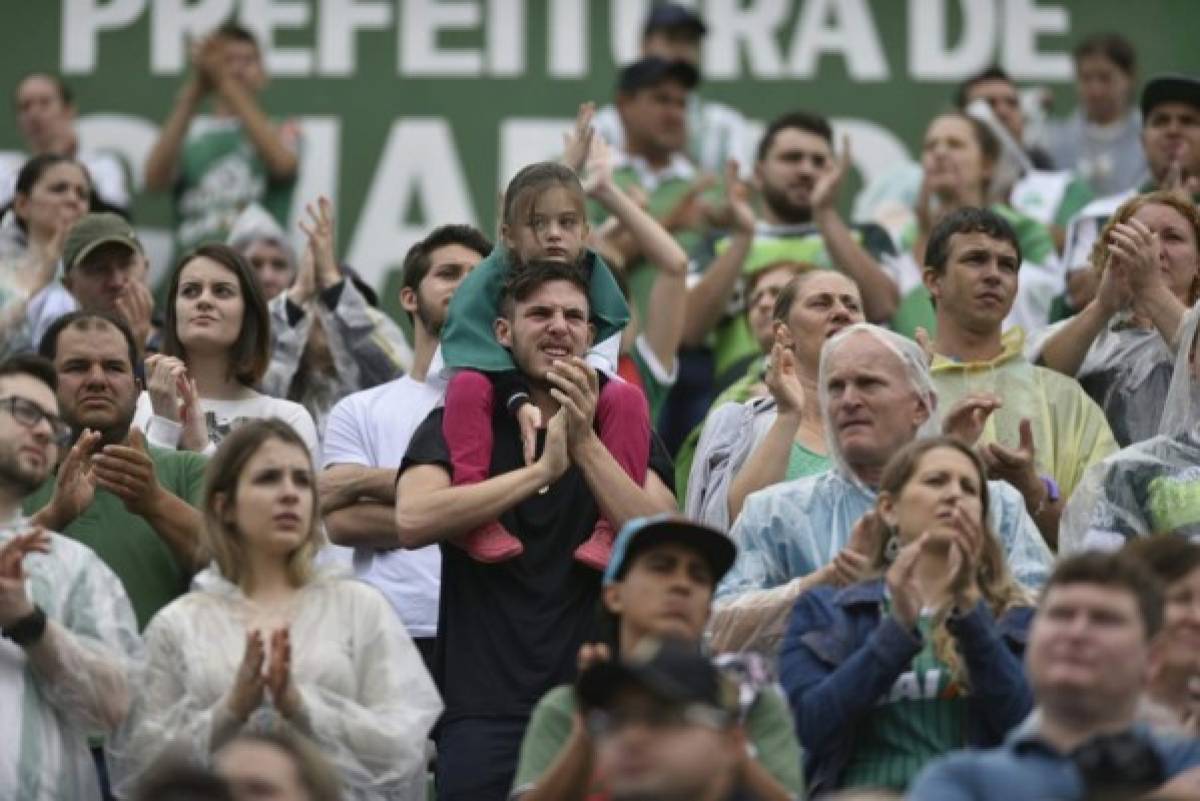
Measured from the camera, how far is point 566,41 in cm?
1809

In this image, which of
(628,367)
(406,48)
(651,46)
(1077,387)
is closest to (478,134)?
(406,48)

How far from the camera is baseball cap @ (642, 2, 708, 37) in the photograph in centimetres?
1644

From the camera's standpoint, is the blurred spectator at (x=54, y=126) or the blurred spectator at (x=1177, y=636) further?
the blurred spectator at (x=54, y=126)

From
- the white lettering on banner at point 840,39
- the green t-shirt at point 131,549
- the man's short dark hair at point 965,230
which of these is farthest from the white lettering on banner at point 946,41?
the green t-shirt at point 131,549

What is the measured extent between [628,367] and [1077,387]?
5.90ft

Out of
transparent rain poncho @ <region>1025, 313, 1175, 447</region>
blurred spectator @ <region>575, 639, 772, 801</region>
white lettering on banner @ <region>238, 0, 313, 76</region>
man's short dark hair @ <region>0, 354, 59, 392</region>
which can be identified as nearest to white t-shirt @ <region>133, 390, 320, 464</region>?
man's short dark hair @ <region>0, 354, 59, 392</region>

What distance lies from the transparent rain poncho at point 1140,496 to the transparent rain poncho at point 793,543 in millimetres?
505

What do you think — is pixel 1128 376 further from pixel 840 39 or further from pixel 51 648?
pixel 840 39

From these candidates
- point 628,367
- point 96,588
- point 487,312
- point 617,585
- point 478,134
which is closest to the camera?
point 617,585

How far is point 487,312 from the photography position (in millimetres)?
10500

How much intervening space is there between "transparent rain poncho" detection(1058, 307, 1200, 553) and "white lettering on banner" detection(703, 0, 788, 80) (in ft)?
24.8

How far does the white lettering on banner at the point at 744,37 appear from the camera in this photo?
709 inches

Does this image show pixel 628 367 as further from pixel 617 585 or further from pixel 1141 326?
pixel 617 585

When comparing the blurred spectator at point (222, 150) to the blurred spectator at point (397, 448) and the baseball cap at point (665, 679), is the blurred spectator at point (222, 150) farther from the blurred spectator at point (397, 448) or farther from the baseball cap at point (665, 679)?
the baseball cap at point (665, 679)
